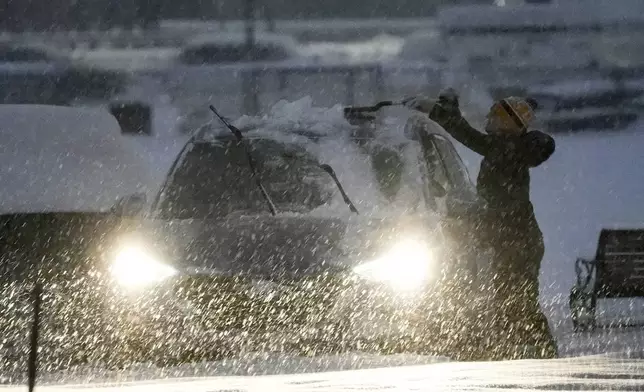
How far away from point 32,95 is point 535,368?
202 inches

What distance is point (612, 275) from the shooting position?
6.14m

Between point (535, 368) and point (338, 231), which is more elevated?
point (338, 231)

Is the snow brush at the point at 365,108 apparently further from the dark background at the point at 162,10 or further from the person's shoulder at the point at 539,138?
the dark background at the point at 162,10

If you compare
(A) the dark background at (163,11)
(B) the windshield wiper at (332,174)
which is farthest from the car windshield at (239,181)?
(A) the dark background at (163,11)

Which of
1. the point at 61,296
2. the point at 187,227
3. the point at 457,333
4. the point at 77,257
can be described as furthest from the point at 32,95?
the point at 457,333

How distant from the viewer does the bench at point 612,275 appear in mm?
6090

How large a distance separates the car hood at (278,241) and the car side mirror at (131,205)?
0.29 ft

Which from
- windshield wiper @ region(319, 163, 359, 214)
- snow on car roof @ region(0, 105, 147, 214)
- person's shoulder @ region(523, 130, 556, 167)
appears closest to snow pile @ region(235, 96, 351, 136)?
windshield wiper @ region(319, 163, 359, 214)

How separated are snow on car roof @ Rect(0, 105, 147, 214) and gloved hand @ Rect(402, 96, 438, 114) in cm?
141

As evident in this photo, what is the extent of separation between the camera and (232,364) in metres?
4.33

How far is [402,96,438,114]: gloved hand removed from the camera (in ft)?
19.2

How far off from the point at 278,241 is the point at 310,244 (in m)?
0.12

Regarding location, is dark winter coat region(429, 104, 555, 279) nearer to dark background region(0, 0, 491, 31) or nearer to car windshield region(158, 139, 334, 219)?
car windshield region(158, 139, 334, 219)

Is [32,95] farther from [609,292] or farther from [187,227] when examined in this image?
[609,292]
